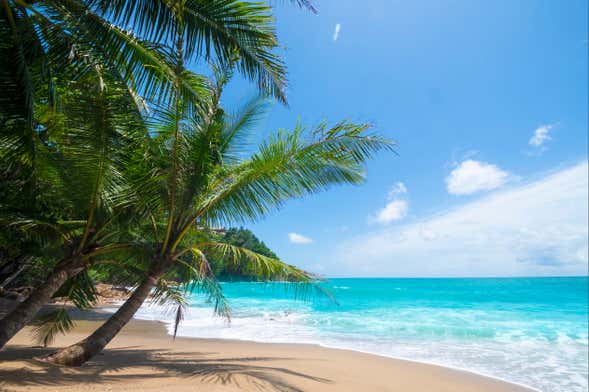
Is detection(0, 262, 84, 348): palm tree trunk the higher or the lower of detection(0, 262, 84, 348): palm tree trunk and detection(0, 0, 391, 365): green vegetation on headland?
the lower

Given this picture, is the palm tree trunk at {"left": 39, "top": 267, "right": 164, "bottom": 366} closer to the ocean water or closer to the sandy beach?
the sandy beach

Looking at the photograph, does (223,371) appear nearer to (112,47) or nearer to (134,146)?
(134,146)

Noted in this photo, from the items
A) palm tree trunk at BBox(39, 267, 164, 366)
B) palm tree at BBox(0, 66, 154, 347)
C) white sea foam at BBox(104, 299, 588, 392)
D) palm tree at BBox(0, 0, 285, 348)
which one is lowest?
white sea foam at BBox(104, 299, 588, 392)

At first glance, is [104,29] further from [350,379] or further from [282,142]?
[350,379]

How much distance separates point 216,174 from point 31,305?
283 centimetres

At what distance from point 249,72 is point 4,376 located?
4.37 metres

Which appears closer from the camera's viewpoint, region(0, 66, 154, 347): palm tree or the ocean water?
region(0, 66, 154, 347): palm tree

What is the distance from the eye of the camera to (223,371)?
4852mm

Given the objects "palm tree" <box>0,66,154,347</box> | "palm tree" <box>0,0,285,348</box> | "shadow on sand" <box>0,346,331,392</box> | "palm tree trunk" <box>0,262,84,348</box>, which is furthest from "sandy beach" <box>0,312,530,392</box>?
"palm tree" <box>0,0,285,348</box>

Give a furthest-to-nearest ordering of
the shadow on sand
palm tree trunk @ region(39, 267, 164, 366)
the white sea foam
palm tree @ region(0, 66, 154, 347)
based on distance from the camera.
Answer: the white sea foam
palm tree trunk @ region(39, 267, 164, 366)
the shadow on sand
palm tree @ region(0, 66, 154, 347)

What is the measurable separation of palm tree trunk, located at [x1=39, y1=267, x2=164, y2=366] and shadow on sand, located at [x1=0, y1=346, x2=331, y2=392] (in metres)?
0.17

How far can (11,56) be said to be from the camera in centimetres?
277

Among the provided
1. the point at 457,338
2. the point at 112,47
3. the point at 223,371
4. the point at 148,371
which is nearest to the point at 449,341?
the point at 457,338

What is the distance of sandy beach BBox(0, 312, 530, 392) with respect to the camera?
390cm
